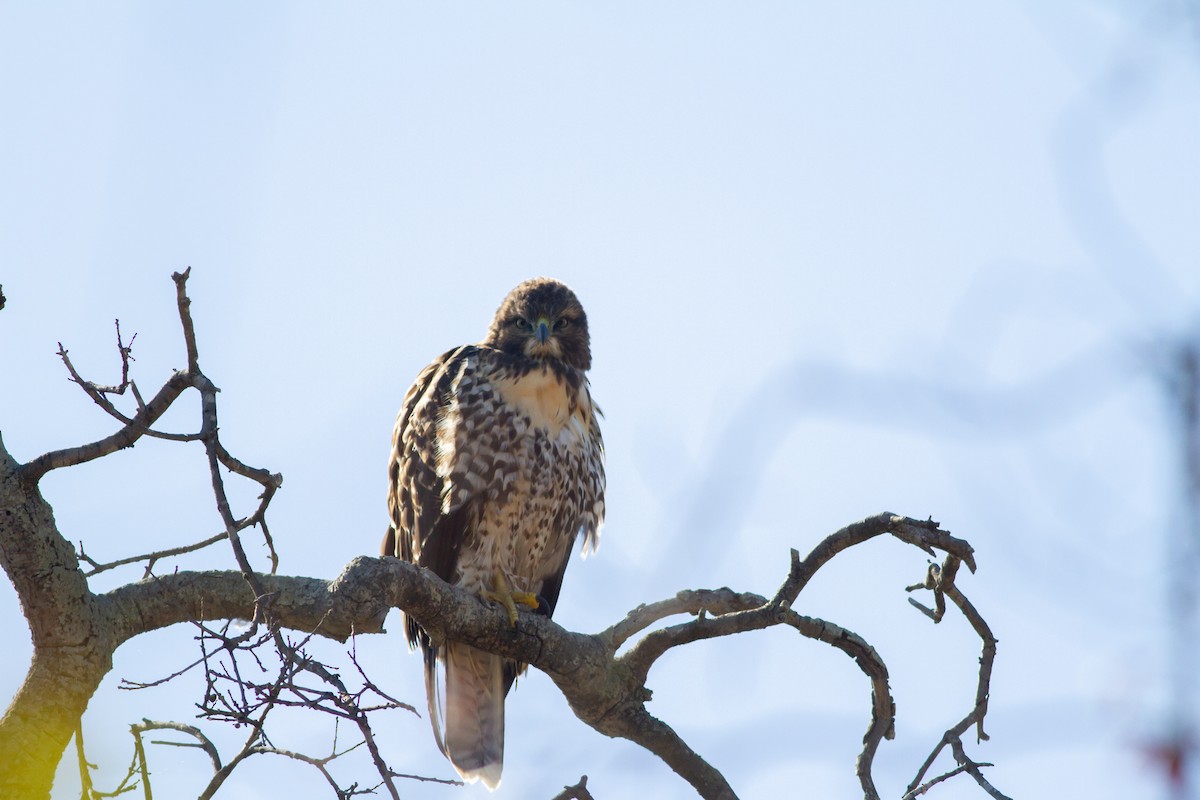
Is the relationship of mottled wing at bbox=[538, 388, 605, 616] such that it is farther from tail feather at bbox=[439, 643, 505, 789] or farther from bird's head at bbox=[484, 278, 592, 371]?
tail feather at bbox=[439, 643, 505, 789]

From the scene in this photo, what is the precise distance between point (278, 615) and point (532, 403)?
1.83 m

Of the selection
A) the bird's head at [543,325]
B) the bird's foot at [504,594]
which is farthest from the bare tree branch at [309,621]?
the bird's head at [543,325]

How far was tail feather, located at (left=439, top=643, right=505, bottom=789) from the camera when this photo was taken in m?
5.22

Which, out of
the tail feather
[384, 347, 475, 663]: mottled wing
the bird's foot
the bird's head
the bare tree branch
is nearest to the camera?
the bare tree branch

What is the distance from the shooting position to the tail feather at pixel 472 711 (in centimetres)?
522

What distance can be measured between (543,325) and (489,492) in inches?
35.9

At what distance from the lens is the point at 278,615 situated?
3.53 metres

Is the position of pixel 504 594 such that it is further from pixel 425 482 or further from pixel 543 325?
pixel 543 325

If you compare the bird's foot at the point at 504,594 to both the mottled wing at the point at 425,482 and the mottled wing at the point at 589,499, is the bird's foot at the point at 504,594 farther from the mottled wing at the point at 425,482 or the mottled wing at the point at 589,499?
the mottled wing at the point at 589,499

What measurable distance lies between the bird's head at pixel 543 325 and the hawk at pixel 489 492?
16mm

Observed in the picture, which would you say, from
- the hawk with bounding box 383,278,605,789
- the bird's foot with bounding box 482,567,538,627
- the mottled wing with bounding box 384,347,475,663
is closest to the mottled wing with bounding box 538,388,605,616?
the hawk with bounding box 383,278,605,789

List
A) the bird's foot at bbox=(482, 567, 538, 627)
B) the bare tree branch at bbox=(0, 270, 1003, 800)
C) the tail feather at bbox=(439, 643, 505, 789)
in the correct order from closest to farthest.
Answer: the bare tree branch at bbox=(0, 270, 1003, 800), the bird's foot at bbox=(482, 567, 538, 627), the tail feather at bbox=(439, 643, 505, 789)

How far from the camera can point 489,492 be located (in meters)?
5.00

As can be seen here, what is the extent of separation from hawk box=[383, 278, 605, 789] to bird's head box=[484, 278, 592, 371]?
16 mm
